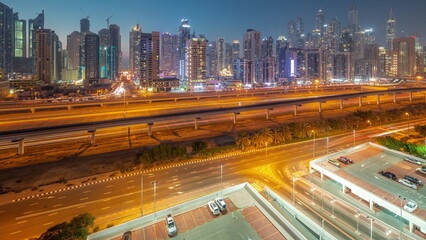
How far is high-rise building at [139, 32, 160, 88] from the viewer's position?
135000mm

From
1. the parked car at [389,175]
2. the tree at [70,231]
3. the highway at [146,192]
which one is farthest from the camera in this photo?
the parked car at [389,175]

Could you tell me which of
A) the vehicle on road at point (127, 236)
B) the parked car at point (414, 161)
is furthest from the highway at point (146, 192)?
the parked car at point (414, 161)

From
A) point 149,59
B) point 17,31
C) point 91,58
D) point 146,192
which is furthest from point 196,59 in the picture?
point 17,31

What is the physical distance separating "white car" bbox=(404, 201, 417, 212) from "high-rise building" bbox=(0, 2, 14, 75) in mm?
219406

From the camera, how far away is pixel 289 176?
1131 inches

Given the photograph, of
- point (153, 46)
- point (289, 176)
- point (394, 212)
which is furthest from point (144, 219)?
point (153, 46)

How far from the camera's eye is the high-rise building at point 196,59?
158000 mm

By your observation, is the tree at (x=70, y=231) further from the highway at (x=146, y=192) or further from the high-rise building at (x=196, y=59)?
the high-rise building at (x=196, y=59)

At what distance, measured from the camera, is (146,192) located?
25516 millimetres

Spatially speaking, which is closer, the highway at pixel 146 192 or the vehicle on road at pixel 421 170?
the highway at pixel 146 192

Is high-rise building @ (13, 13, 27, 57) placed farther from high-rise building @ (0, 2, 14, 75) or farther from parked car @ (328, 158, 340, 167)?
parked car @ (328, 158, 340, 167)

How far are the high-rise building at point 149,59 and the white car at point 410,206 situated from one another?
416 ft

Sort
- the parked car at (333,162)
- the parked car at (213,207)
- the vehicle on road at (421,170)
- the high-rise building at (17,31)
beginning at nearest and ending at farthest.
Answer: the parked car at (213,207) < the vehicle on road at (421,170) < the parked car at (333,162) < the high-rise building at (17,31)

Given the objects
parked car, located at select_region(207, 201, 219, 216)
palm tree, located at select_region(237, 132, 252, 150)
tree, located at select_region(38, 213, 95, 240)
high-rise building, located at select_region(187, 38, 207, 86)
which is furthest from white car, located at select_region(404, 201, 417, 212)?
high-rise building, located at select_region(187, 38, 207, 86)
